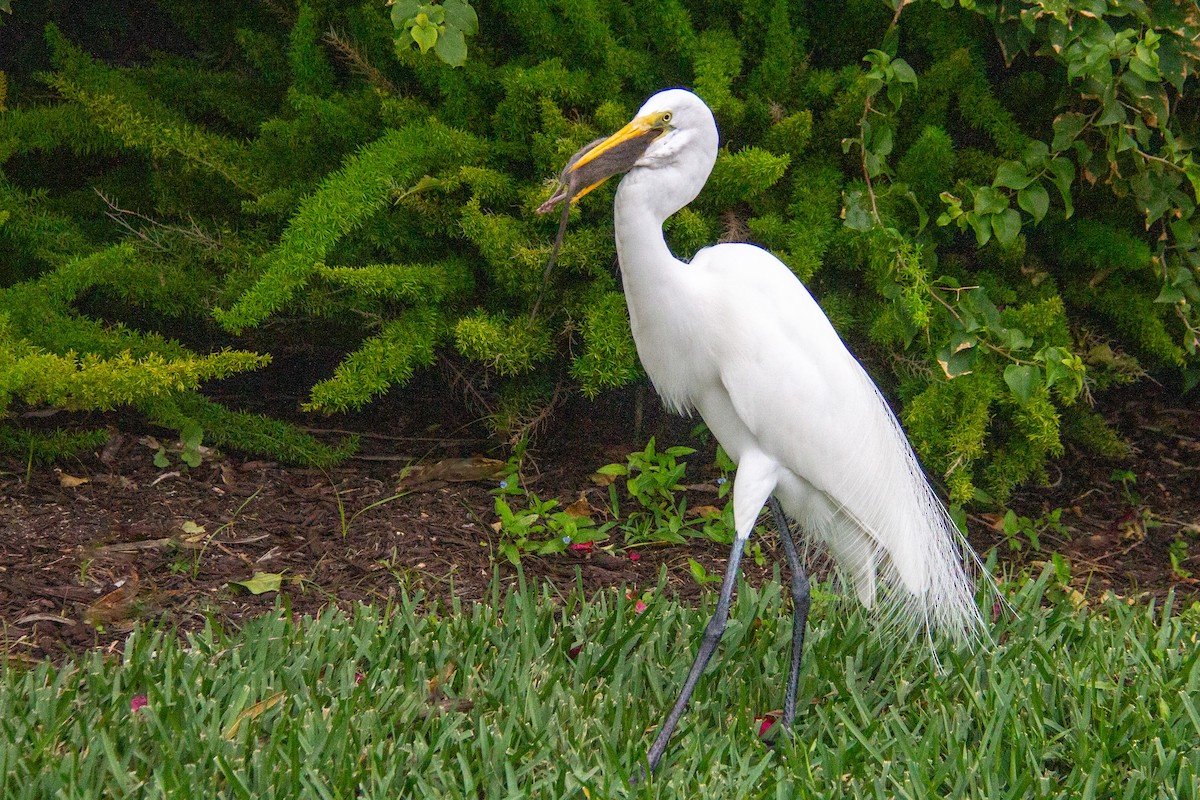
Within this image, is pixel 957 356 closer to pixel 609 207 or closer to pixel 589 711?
pixel 609 207

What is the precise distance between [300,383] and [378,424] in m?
0.41

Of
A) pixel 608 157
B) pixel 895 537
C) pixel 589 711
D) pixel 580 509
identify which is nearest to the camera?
pixel 608 157

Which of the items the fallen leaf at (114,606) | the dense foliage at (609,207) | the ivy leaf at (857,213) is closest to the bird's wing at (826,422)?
the dense foliage at (609,207)

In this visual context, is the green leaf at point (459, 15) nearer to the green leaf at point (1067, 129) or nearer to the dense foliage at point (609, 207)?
the dense foliage at point (609, 207)

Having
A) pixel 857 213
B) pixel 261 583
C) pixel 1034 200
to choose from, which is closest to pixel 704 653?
pixel 261 583

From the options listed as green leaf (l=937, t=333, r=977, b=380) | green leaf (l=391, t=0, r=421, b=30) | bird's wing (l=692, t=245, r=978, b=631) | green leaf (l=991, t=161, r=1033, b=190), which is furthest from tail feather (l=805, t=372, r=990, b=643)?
green leaf (l=391, t=0, r=421, b=30)

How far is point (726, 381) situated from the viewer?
2441mm

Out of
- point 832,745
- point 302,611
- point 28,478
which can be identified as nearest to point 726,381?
point 832,745

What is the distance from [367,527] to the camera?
3299mm

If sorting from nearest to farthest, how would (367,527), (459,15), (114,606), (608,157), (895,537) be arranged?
(608,157) < (459,15) < (895,537) < (114,606) < (367,527)

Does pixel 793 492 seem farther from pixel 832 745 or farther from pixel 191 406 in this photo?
pixel 191 406

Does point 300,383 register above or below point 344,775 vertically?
below

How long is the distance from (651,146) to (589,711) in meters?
1.19

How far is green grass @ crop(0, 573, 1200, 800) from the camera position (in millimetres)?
2090
